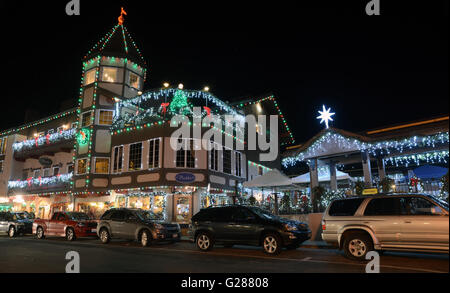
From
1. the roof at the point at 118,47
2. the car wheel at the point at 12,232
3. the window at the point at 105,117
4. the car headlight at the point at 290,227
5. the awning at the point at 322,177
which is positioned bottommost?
the car wheel at the point at 12,232

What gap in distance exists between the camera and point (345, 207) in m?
9.95

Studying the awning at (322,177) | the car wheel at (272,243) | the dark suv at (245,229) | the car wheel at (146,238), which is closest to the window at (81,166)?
the car wheel at (146,238)

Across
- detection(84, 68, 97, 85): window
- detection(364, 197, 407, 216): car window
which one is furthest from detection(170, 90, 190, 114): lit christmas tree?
detection(364, 197, 407, 216): car window

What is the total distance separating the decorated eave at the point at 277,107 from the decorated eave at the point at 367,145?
1163 centimetres

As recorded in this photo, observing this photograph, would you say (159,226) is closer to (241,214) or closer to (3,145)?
(241,214)

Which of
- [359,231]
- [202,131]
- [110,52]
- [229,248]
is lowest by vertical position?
[229,248]

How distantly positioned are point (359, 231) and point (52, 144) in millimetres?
28335

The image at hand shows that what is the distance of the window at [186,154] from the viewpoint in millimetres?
21969

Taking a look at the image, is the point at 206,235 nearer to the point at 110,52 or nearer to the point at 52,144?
the point at 110,52

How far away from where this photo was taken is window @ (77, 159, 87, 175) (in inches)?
1015

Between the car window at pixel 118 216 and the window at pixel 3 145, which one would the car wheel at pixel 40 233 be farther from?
the window at pixel 3 145

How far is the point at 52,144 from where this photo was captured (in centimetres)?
2956
